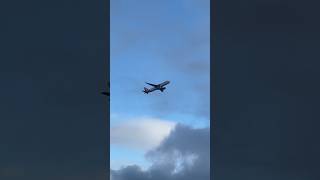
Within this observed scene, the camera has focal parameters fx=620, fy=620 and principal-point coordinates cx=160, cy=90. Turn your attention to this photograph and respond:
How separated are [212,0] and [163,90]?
15.3 metres

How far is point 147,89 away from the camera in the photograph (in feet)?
271

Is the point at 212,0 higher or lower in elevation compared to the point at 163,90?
higher

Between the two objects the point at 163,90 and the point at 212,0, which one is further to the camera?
the point at 212,0

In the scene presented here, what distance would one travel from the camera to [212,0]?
85.7m

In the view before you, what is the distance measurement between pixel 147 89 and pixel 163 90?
3422 mm

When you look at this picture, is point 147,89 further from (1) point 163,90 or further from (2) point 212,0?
(2) point 212,0
